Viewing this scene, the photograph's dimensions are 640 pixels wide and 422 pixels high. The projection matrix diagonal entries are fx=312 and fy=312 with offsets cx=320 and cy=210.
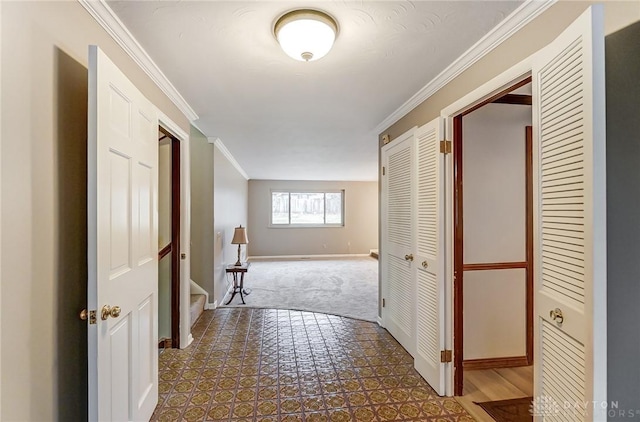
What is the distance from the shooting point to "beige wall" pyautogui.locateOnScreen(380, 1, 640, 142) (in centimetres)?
111

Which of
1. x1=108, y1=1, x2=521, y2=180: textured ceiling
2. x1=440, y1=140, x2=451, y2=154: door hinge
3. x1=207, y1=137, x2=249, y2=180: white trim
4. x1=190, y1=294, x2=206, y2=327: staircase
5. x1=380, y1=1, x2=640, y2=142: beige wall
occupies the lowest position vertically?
x1=190, y1=294, x2=206, y2=327: staircase

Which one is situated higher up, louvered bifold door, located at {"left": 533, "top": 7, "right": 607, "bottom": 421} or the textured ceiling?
the textured ceiling

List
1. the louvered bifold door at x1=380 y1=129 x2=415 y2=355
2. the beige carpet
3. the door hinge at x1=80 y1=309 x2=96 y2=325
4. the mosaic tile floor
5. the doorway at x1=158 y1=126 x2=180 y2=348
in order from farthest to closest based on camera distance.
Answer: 1. the beige carpet
2. the doorway at x1=158 y1=126 x2=180 y2=348
3. the louvered bifold door at x1=380 y1=129 x2=415 y2=355
4. the mosaic tile floor
5. the door hinge at x1=80 y1=309 x2=96 y2=325

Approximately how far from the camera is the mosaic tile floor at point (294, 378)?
2004 millimetres

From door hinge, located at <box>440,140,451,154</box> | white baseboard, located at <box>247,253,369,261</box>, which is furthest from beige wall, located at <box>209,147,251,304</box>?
door hinge, located at <box>440,140,451,154</box>

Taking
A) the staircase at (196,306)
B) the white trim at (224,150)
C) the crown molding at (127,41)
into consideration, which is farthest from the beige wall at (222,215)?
the crown molding at (127,41)

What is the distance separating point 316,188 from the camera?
912 centimetres

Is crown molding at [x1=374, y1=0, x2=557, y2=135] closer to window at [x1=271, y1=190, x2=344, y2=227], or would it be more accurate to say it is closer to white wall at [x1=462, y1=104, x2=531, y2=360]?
white wall at [x1=462, y1=104, x2=531, y2=360]

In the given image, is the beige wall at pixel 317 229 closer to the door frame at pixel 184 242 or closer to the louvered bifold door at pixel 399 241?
the louvered bifold door at pixel 399 241

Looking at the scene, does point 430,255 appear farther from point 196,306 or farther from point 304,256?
point 304,256

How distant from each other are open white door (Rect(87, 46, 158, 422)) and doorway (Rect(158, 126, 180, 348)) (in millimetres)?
979

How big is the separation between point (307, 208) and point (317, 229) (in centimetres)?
69

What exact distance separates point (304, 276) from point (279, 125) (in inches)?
150

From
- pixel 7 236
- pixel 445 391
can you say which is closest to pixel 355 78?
pixel 7 236
